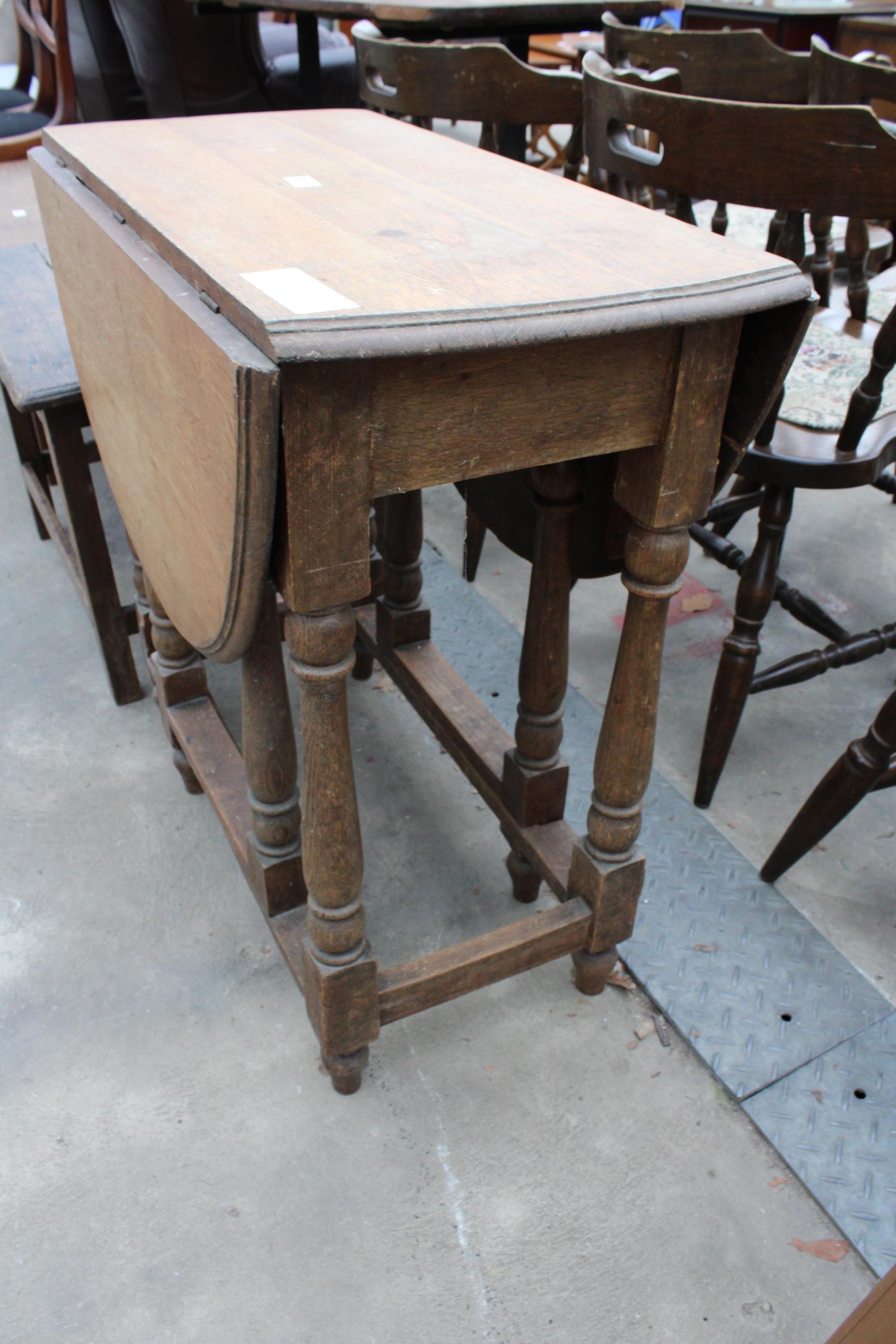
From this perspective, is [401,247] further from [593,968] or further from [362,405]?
[593,968]

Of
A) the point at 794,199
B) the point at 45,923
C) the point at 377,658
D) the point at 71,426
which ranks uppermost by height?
the point at 794,199

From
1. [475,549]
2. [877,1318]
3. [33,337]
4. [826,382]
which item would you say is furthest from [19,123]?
[877,1318]

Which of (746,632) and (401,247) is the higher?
(401,247)

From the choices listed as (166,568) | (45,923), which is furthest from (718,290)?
(45,923)

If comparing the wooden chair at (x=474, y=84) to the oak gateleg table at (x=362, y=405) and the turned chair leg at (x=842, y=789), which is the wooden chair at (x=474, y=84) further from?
Answer: the turned chair leg at (x=842, y=789)

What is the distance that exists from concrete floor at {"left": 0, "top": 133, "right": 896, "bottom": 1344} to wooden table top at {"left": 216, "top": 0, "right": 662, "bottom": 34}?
1.83 m

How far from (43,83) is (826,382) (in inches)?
127

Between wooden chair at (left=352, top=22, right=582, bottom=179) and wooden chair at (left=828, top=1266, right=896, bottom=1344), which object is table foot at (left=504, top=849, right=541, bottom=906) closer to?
wooden chair at (left=828, top=1266, right=896, bottom=1344)

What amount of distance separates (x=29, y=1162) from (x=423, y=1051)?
53 centimetres

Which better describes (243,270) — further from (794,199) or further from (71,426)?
(71,426)

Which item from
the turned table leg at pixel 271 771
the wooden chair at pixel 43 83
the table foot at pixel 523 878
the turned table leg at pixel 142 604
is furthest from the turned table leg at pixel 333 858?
the wooden chair at pixel 43 83

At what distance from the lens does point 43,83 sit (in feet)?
11.7

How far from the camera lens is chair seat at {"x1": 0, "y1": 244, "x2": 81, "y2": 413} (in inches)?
62.9

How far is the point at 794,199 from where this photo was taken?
1253mm
